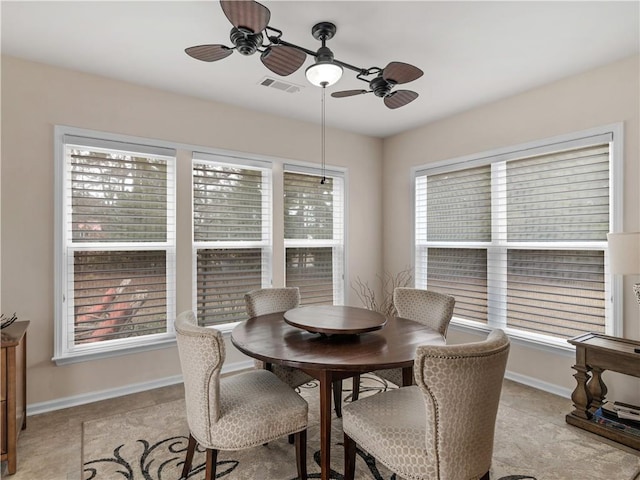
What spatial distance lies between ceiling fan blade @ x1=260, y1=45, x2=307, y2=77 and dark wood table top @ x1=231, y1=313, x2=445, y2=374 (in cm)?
162

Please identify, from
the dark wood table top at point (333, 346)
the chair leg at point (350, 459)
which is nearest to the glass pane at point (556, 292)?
the dark wood table top at point (333, 346)

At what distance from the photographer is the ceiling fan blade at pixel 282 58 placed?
2.02 meters

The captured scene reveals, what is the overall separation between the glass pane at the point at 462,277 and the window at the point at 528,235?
0.01 m

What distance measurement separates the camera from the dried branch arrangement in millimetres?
4586

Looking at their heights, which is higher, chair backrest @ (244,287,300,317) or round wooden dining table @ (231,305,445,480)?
chair backrest @ (244,287,300,317)

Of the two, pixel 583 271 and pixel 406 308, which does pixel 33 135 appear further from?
pixel 583 271

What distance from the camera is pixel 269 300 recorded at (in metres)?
3.03

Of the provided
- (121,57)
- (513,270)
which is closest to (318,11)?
(121,57)

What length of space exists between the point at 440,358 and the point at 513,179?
2.74 metres

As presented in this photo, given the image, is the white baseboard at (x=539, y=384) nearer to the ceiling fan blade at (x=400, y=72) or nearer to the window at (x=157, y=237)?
the window at (x=157, y=237)

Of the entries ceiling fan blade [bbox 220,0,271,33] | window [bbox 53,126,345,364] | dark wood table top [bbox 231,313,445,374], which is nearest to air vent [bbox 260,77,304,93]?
window [bbox 53,126,345,364]

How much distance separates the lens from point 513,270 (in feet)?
11.6

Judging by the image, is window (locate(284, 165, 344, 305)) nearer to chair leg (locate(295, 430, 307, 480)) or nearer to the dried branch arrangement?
the dried branch arrangement

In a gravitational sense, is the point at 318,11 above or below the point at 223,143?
above
